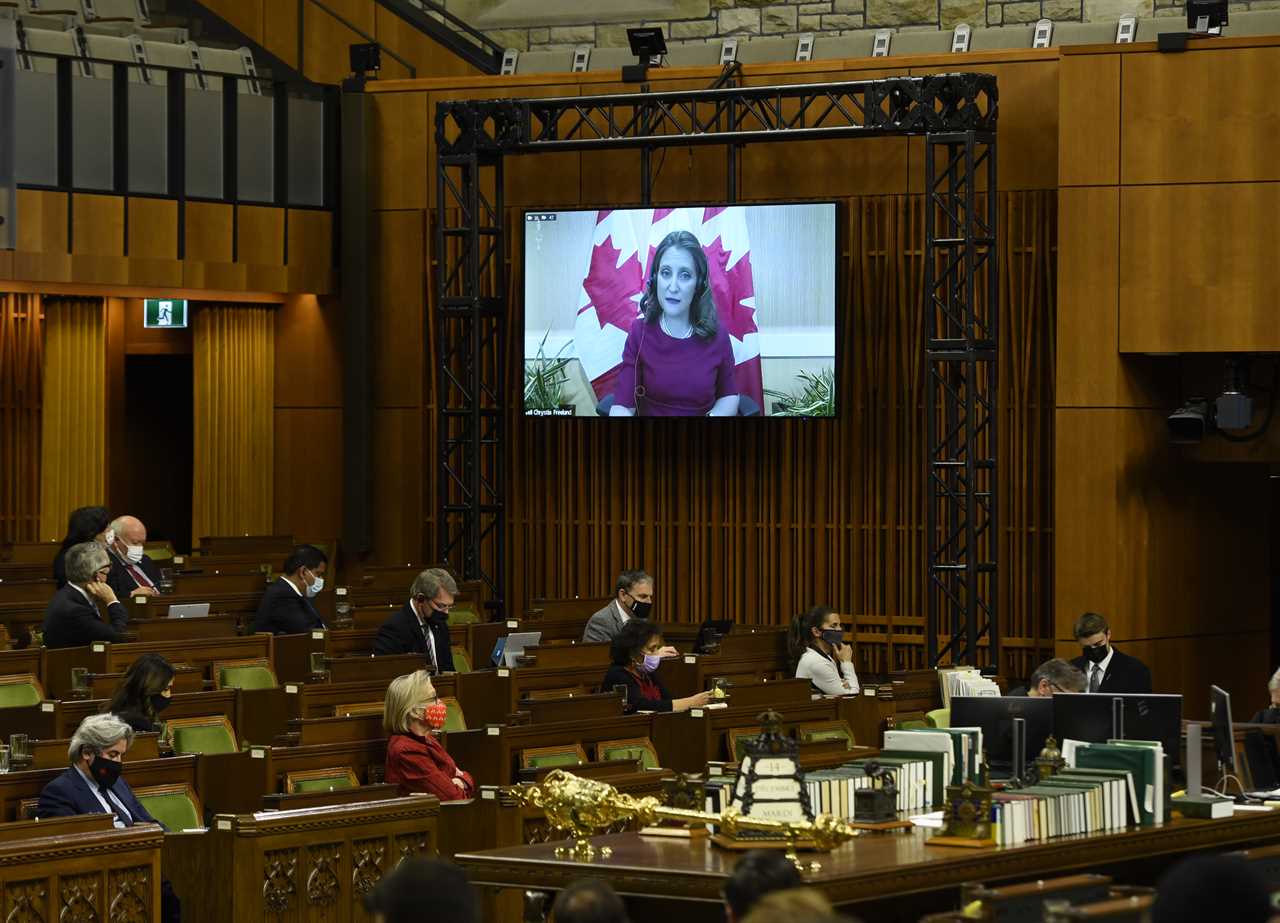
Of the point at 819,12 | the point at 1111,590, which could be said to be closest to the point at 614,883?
the point at 1111,590

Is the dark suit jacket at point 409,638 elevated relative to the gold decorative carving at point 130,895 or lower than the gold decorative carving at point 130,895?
elevated

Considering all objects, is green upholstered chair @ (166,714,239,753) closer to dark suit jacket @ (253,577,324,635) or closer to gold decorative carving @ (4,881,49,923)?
gold decorative carving @ (4,881,49,923)

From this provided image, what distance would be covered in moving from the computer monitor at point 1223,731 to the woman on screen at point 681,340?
7223 millimetres

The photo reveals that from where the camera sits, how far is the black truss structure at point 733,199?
13547 mm

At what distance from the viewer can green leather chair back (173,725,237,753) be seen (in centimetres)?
853

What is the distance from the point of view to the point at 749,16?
58.1 feet

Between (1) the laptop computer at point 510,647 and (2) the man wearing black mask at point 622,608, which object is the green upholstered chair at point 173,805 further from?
(2) the man wearing black mask at point 622,608

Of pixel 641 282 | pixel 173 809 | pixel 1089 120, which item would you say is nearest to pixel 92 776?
pixel 173 809

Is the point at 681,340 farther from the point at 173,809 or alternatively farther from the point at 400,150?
the point at 173,809

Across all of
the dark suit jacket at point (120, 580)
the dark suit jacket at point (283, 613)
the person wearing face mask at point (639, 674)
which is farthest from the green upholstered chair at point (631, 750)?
the dark suit jacket at point (120, 580)

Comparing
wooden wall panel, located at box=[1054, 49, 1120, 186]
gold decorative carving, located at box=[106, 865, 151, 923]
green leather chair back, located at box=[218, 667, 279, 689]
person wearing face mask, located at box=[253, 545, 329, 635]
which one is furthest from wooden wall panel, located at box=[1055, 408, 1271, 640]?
gold decorative carving, located at box=[106, 865, 151, 923]

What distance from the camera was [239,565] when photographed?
49.1 ft

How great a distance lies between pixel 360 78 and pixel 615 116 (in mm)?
2048

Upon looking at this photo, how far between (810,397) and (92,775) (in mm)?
8195
